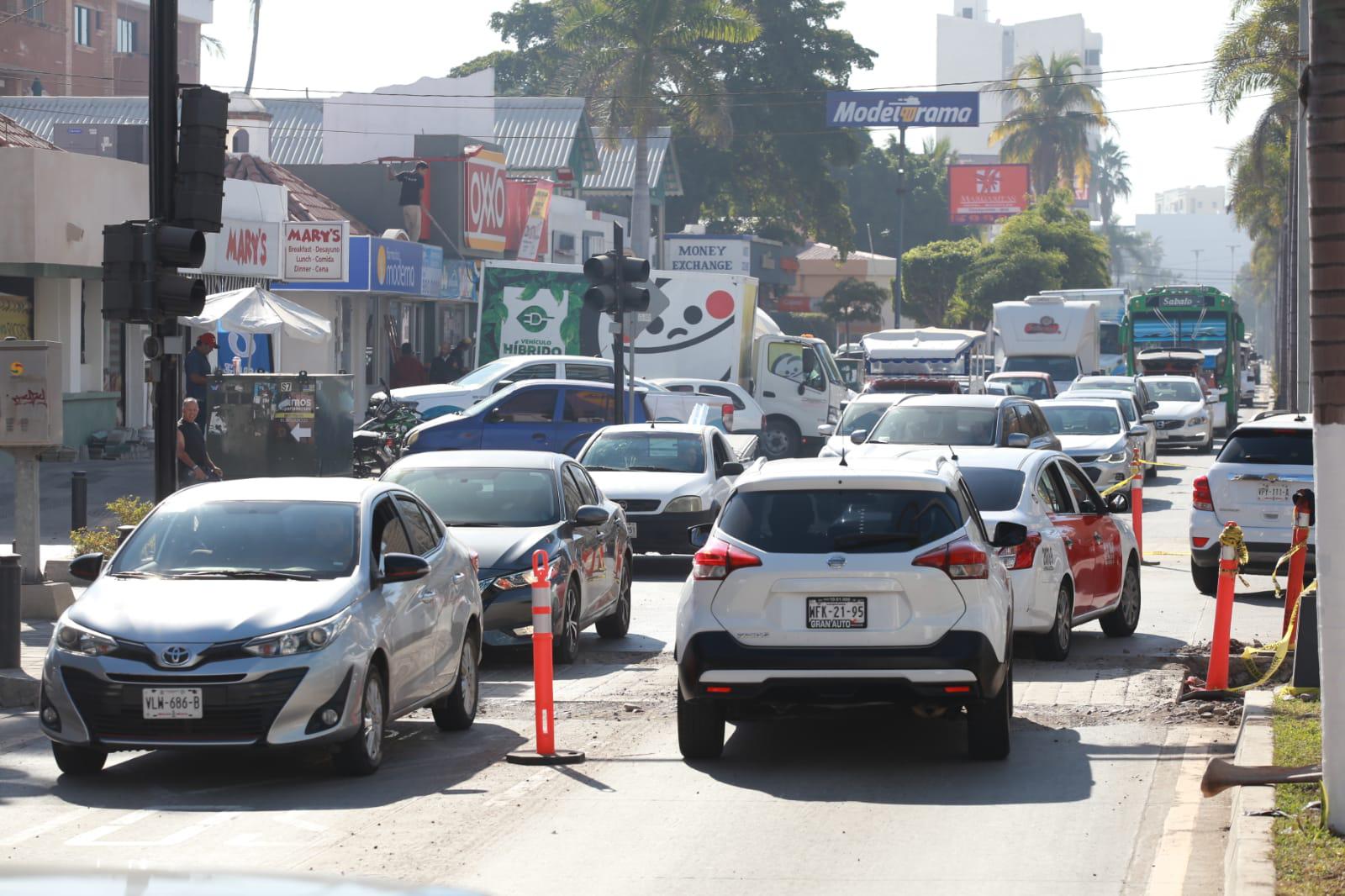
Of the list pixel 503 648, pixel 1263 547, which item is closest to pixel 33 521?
pixel 503 648

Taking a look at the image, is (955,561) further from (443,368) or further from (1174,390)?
(1174,390)

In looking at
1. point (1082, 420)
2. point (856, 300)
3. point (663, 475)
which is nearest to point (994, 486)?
point (663, 475)

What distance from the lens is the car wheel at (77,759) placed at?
942cm

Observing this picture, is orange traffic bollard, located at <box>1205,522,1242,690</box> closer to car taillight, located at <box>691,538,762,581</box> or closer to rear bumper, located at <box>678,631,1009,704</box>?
rear bumper, located at <box>678,631,1009,704</box>

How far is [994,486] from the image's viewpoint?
13969 millimetres

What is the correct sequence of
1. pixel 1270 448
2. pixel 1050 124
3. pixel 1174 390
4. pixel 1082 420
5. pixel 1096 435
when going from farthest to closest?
pixel 1050 124 → pixel 1174 390 → pixel 1082 420 → pixel 1096 435 → pixel 1270 448

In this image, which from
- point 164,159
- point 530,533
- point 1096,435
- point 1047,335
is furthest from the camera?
point 1047,335

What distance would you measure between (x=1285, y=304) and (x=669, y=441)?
5193cm

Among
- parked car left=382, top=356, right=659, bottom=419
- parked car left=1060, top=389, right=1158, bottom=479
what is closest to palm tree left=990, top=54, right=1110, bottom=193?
parked car left=1060, top=389, right=1158, bottom=479

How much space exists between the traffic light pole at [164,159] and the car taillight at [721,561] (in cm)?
591

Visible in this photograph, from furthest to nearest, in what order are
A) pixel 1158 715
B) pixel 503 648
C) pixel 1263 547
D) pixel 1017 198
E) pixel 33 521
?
pixel 1017 198 → pixel 1263 547 → pixel 33 521 → pixel 503 648 → pixel 1158 715

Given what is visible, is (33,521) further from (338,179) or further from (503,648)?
(338,179)

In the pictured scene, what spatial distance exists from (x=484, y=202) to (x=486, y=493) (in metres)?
33.0

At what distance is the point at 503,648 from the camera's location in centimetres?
1431
